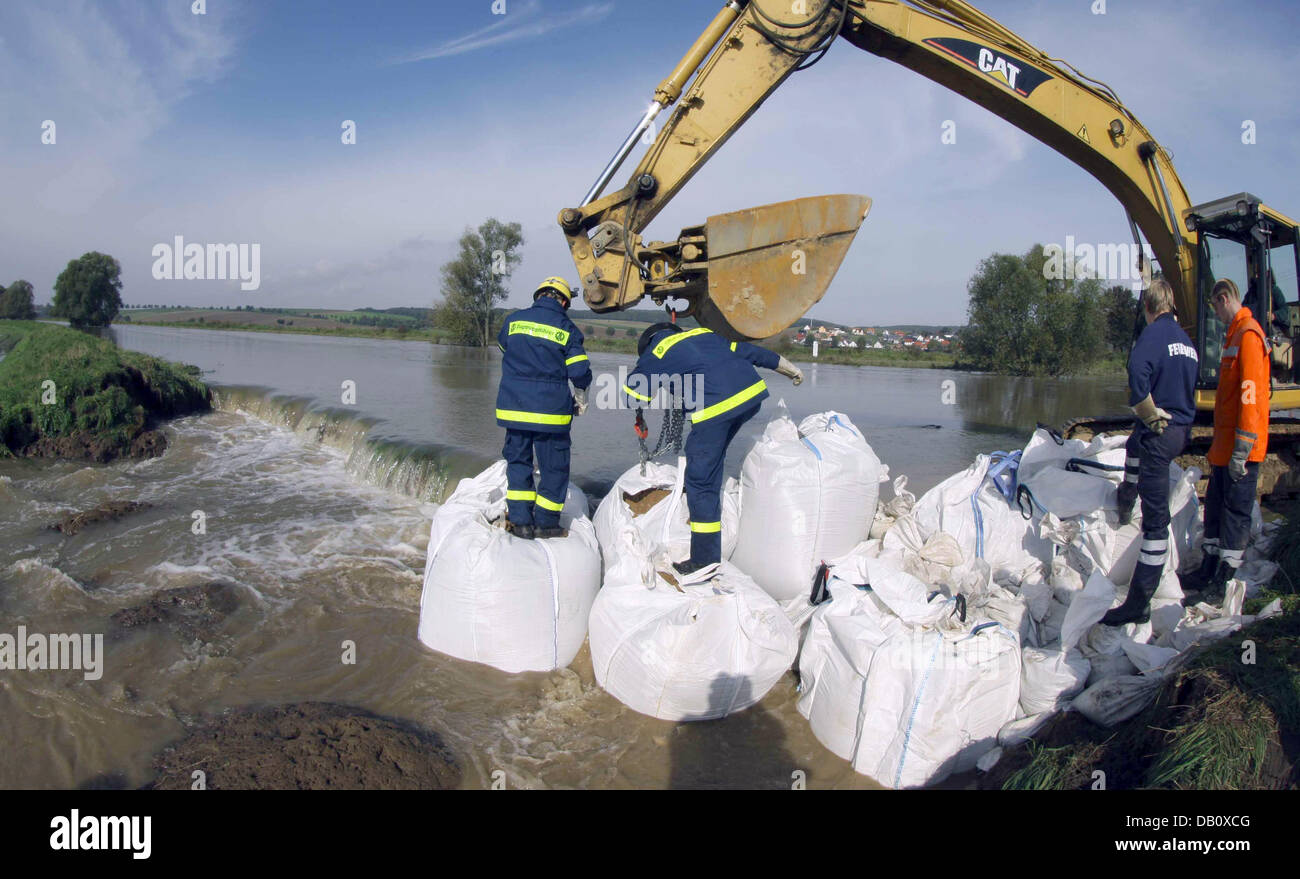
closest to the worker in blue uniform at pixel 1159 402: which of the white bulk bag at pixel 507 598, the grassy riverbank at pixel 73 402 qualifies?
the white bulk bag at pixel 507 598

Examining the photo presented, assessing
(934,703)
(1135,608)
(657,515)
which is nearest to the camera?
(934,703)

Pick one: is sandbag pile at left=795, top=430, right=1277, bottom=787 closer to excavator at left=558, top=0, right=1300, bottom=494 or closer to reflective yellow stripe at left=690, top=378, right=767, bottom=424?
reflective yellow stripe at left=690, top=378, right=767, bottom=424

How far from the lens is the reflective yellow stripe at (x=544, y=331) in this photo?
12.6ft

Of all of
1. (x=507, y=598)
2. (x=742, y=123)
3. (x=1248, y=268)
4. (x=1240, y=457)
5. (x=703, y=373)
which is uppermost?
(x=742, y=123)

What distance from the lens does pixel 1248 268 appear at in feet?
16.2

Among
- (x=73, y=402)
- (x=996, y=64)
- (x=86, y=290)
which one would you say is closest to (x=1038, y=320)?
(x=996, y=64)

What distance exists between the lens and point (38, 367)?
9.61 meters

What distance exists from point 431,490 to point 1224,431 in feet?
21.6

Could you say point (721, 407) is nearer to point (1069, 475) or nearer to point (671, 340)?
point (671, 340)

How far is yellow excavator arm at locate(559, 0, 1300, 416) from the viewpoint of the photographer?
4.08 metres

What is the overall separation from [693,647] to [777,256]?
2.36 m

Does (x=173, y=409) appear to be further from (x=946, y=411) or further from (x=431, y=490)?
(x=946, y=411)

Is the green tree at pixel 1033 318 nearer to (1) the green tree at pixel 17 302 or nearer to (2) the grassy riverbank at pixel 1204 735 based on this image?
(2) the grassy riverbank at pixel 1204 735
